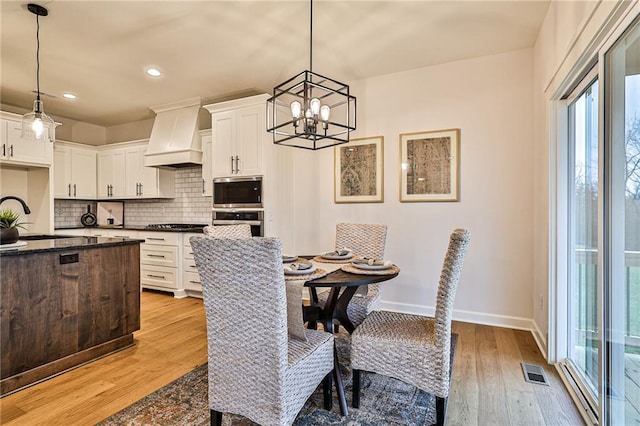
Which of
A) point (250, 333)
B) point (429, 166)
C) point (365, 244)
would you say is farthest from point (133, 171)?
point (250, 333)

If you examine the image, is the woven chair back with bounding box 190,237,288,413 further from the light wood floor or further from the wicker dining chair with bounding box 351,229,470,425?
the light wood floor

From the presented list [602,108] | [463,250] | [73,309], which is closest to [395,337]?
[463,250]

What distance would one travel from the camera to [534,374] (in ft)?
7.70

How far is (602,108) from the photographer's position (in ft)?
5.62

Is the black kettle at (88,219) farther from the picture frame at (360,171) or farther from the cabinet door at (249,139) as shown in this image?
the picture frame at (360,171)

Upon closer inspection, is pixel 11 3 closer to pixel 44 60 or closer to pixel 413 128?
pixel 44 60

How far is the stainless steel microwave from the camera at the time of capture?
13.2 ft

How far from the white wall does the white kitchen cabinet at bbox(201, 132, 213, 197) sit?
79.1 inches

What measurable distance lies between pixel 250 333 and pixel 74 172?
5371 millimetres

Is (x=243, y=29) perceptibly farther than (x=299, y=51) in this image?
No

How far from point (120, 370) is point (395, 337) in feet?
6.62

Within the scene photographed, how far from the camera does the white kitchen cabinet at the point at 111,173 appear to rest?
5.46 metres

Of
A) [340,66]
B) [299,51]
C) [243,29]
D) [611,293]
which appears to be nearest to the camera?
[611,293]

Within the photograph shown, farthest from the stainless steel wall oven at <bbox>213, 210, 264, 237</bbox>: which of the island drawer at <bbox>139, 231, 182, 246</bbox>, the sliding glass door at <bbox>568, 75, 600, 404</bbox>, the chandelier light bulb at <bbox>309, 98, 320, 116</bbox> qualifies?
the sliding glass door at <bbox>568, 75, 600, 404</bbox>
